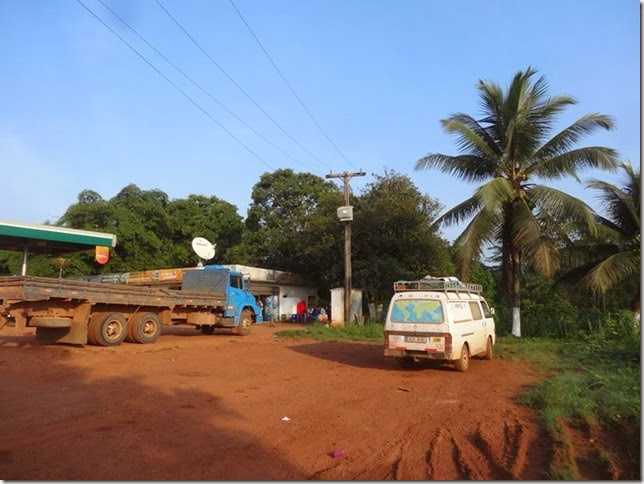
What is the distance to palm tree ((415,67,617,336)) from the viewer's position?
17.5 metres

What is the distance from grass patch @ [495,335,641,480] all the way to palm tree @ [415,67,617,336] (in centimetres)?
462

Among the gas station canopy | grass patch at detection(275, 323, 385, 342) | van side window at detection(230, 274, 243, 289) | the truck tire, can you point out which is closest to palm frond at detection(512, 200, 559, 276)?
grass patch at detection(275, 323, 385, 342)

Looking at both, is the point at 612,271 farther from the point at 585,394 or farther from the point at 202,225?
the point at 202,225

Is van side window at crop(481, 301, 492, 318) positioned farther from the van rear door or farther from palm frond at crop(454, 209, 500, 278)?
palm frond at crop(454, 209, 500, 278)

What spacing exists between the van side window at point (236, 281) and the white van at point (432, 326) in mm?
9644

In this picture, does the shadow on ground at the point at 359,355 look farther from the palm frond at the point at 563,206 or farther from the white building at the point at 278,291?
the white building at the point at 278,291

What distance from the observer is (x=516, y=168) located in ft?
63.6

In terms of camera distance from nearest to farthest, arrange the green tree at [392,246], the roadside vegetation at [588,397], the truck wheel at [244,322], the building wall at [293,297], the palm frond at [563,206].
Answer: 1. the roadside vegetation at [588,397]
2. the palm frond at [563,206]
3. the truck wheel at [244,322]
4. the green tree at [392,246]
5. the building wall at [293,297]

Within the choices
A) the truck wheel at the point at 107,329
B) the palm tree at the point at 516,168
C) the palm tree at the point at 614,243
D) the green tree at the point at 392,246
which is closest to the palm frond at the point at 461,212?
the palm tree at the point at 516,168

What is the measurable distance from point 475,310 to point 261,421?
26.1ft

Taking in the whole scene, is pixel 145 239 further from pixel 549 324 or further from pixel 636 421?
pixel 636 421

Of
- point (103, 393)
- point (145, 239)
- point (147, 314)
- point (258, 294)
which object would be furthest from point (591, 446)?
point (145, 239)

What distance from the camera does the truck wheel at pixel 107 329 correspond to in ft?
47.9

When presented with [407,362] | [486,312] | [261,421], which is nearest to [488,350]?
[486,312]
